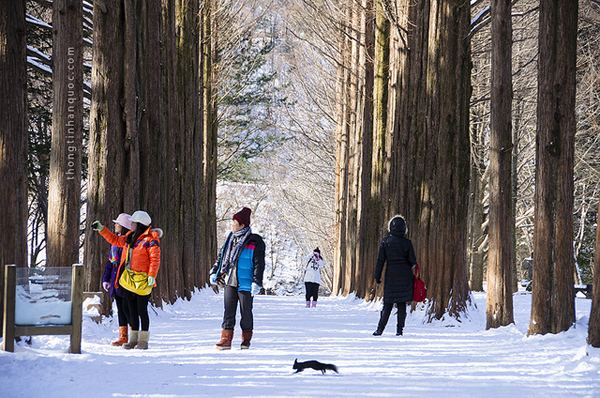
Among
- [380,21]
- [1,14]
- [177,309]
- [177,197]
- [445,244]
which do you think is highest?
[380,21]

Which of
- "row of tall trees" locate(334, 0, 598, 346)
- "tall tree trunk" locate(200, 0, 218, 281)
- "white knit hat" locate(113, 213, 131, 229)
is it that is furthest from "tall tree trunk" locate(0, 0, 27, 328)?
"tall tree trunk" locate(200, 0, 218, 281)

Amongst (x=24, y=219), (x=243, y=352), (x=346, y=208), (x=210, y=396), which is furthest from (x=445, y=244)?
(x=346, y=208)

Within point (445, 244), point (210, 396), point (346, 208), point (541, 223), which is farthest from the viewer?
point (346, 208)

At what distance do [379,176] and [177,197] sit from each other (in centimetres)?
543

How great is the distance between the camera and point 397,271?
1033cm

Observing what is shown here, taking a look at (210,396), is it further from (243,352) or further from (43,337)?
(43,337)

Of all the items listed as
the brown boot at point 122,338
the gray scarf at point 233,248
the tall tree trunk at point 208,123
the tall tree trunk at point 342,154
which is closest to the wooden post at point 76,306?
the brown boot at point 122,338

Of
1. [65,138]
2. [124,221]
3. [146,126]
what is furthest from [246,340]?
[146,126]

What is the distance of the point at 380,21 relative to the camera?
18438 mm

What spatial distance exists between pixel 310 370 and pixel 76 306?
2.52 meters

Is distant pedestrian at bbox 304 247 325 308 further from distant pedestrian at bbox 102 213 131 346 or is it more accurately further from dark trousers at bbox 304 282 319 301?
distant pedestrian at bbox 102 213 131 346

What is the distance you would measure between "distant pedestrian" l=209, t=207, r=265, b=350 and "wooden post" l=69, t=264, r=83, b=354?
5.17ft

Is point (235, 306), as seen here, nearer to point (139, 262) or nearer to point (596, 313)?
point (139, 262)

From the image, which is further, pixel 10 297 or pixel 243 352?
pixel 243 352
